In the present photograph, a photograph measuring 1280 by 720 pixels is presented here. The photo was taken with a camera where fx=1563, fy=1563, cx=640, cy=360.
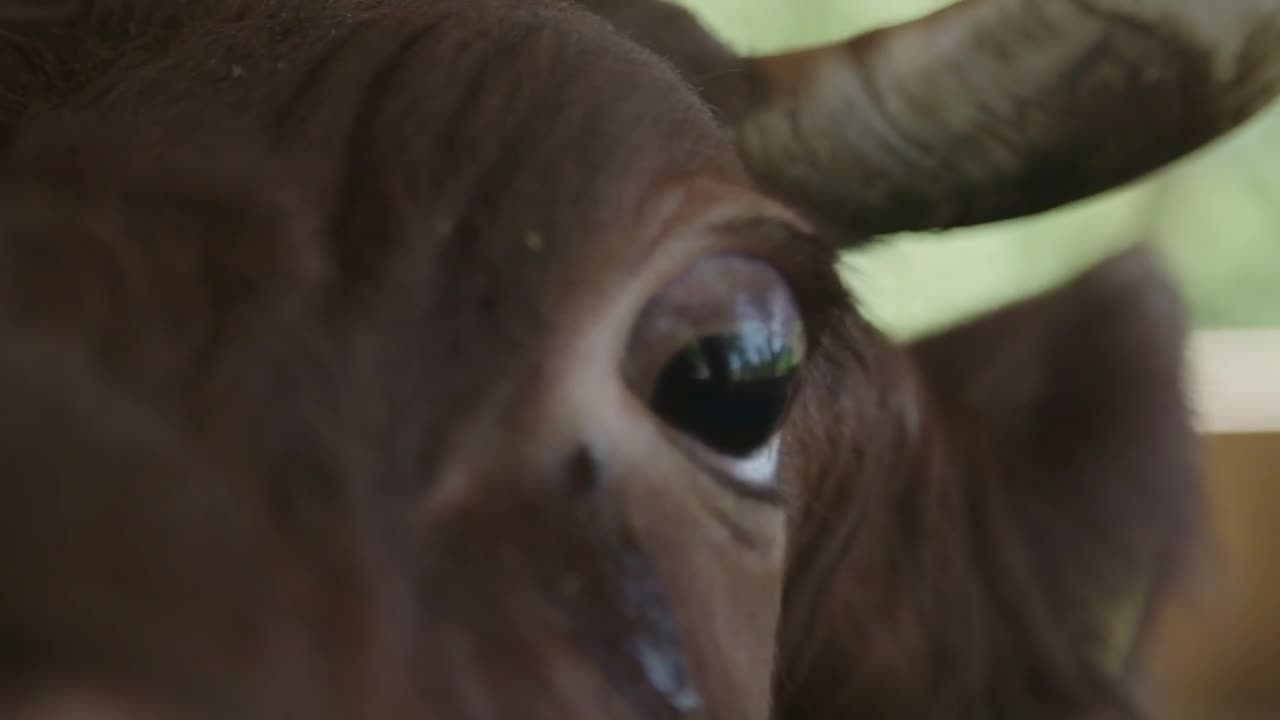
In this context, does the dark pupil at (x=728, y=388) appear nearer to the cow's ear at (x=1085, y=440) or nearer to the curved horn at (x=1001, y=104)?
the curved horn at (x=1001, y=104)

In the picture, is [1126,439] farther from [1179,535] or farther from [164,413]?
[164,413]

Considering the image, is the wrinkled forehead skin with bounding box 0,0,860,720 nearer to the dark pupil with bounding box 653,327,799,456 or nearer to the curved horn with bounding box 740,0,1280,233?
the dark pupil with bounding box 653,327,799,456

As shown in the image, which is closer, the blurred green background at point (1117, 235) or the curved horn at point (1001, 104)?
the curved horn at point (1001, 104)

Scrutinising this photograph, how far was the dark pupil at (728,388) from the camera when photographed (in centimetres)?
60

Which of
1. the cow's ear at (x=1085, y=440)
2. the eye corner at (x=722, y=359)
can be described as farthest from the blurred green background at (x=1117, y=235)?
the eye corner at (x=722, y=359)

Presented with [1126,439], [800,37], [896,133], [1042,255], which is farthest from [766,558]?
[1042,255]

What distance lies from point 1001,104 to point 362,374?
422 millimetres

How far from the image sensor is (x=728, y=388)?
0.61m

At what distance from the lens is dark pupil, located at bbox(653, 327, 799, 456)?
0.60 metres

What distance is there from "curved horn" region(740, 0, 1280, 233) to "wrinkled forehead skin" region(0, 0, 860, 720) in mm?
212

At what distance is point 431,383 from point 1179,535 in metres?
0.83

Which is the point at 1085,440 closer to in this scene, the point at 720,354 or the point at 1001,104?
the point at 1001,104

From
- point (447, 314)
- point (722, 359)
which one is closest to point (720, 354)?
point (722, 359)

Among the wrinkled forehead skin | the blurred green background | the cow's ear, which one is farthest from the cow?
the blurred green background
